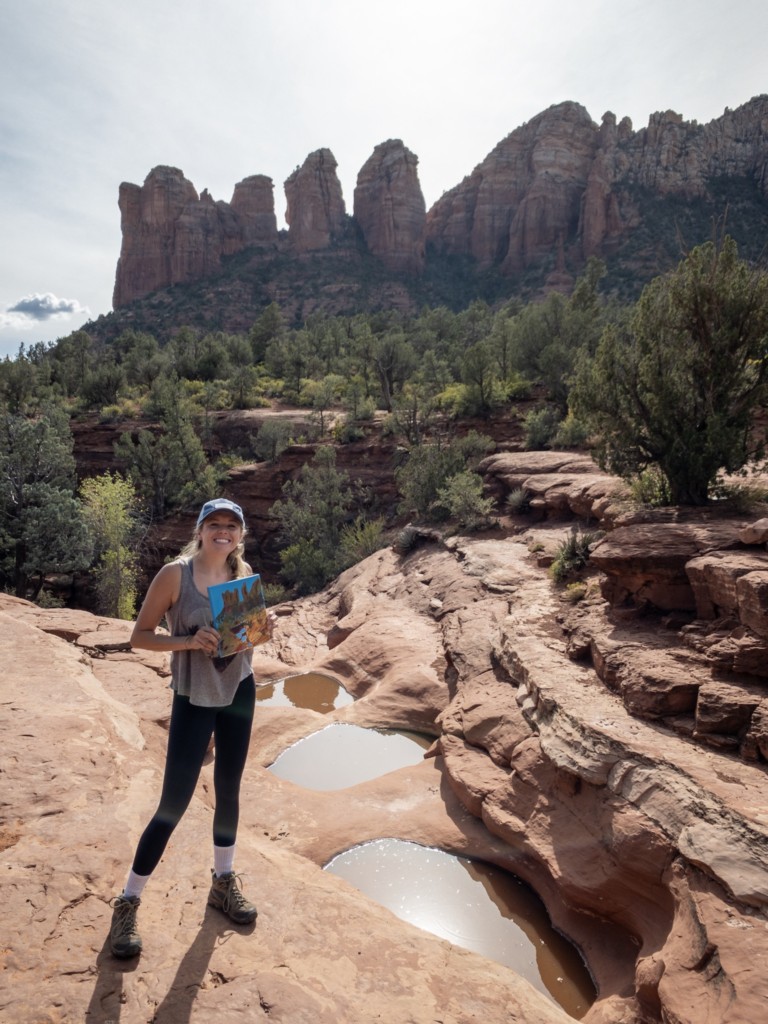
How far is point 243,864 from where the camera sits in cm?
363

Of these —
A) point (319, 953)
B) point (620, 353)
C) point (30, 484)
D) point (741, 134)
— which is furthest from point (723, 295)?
point (741, 134)

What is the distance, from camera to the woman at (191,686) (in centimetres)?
258

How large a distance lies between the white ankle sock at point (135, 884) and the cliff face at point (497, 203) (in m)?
69.3

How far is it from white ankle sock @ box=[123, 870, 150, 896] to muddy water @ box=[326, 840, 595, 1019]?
9.01ft

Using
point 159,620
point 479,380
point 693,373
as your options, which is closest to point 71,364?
point 479,380

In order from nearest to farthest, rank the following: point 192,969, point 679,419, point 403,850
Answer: point 192,969 → point 403,850 → point 679,419

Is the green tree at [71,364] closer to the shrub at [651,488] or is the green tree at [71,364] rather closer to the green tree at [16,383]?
the green tree at [16,383]

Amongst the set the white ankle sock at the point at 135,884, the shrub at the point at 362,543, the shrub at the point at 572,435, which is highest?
the shrub at the point at 572,435

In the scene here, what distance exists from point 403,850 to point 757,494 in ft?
21.7

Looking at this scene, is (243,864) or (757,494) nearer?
(243,864)

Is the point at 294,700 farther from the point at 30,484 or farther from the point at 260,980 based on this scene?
the point at 30,484

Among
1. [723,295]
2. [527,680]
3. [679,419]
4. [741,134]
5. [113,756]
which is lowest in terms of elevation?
[527,680]

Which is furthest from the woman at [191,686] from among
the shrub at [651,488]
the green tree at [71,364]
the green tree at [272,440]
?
the green tree at [71,364]

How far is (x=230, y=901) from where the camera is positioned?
297 centimetres
